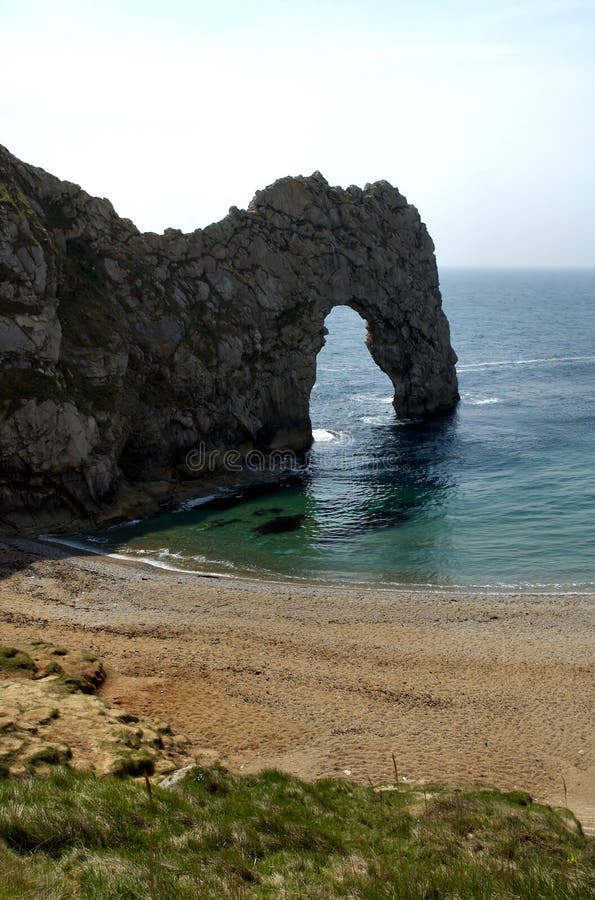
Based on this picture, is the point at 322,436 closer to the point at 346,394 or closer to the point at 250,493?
the point at 250,493

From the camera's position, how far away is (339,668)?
28.1 m

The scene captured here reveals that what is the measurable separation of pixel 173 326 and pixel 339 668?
36.3 metres

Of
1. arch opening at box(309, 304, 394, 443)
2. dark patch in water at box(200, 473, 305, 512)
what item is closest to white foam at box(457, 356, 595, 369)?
arch opening at box(309, 304, 394, 443)

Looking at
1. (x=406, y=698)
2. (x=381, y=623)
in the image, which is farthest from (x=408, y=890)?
(x=381, y=623)

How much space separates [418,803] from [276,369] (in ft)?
163

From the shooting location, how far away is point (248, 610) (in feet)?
113

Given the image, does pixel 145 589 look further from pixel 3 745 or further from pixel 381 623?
pixel 3 745

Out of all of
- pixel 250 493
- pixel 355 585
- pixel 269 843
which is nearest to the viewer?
pixel 269 843

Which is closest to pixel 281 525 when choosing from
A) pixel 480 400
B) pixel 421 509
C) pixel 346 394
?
pixel 421 509

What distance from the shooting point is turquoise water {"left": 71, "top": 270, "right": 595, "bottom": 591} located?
41463 mm

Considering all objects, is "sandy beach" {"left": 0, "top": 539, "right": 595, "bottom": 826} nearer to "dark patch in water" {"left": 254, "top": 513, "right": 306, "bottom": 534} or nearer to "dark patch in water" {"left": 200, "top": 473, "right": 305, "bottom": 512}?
"dark patch in water" {"left": 254, "top": 513, "right": 306, "bottom": 534}

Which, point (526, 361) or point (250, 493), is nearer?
point (250, 493)

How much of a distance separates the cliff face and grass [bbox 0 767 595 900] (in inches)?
1293

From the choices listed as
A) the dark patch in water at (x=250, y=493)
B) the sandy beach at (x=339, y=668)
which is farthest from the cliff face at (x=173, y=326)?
the sandy beach at (x=339, y=668)
